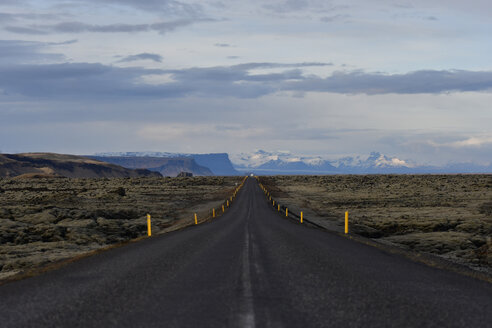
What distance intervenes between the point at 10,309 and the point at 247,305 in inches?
170

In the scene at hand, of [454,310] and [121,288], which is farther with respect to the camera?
[121,288]

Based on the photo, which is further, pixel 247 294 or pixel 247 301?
pixel 247 294

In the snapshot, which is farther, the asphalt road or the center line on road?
the asphalt road

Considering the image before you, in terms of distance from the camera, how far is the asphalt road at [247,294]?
24.7 feet

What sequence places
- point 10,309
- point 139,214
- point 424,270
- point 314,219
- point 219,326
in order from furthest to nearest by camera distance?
1. point 139,214
2. point 314,219
3. point 424,270
4. point 10,309
5. point 219,326

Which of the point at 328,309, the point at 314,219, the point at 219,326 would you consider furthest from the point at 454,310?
the point at 314,219

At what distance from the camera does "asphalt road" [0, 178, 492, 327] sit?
7.54 metres

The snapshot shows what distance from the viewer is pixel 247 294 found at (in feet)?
30.0

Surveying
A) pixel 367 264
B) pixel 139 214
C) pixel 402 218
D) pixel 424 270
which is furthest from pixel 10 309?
pixel 139 214

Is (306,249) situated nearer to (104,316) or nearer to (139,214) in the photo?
(104,316)

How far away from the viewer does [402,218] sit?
3644cm

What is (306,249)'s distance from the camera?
54.3 ft

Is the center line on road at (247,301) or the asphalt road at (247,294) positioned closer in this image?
the center line on road at (247,301)

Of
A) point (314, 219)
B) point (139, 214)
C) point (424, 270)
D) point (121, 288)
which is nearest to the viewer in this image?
point (121, 288)
